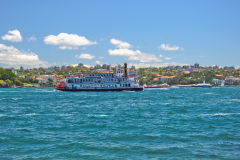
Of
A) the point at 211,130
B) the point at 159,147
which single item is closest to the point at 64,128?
the point at 159,147

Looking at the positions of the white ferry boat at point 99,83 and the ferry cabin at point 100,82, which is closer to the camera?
the white ferry boat at point 99,83

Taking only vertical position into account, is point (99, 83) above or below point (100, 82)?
below

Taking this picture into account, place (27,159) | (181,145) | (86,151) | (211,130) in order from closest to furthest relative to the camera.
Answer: (27,159), (86,151), (181,145), (211,130)

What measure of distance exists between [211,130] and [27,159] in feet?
39.6

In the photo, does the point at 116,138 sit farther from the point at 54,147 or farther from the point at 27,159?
the point at 27,159

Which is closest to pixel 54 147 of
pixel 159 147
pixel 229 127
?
pixel 159 147

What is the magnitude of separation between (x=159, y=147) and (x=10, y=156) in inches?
279

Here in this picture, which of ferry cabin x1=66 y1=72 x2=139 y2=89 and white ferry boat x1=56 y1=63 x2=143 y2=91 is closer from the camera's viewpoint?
white ferry boat x1=56 y1=63 x2=143 y2=91

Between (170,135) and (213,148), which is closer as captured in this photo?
(213,148)

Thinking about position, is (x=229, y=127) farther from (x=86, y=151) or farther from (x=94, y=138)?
(x=86, y=151)

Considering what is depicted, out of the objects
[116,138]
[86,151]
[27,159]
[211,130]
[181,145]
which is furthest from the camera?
[211,130]

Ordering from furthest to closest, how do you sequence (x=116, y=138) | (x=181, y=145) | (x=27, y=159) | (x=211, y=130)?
(x=211, y=130), (x=116, y=138), (x=181, y=145), (x=27, y=159)

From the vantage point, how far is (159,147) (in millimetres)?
13711

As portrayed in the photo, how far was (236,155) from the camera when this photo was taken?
12.1 meters
